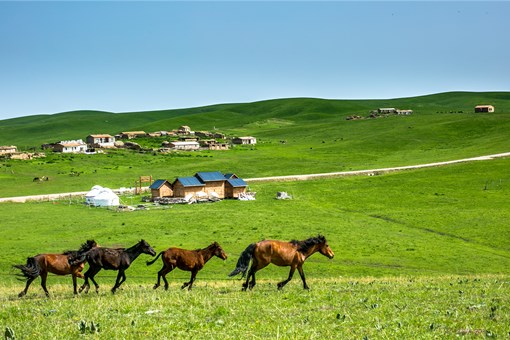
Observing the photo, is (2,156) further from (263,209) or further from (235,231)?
(235,231)

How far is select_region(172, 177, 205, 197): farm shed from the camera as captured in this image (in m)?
72.1

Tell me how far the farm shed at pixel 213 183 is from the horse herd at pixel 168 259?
166ft

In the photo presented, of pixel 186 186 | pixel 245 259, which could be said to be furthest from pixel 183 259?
pixel 186 186

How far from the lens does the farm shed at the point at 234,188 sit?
241ft

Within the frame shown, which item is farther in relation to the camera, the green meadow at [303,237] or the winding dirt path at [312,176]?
the winding dirt path at [312,176]

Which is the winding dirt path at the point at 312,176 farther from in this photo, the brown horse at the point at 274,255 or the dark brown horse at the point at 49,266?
the brown horse at the point at 274,255

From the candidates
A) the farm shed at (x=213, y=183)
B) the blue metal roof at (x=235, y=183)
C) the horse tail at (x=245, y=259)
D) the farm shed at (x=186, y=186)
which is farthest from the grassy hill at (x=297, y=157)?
the horse tail at (x=245, y=259)

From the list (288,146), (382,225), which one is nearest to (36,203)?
(382,225)

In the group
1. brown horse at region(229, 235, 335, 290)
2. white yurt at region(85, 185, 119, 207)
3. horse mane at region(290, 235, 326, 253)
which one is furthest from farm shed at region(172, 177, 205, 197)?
brown horse at region(229, 235, 335, 290)

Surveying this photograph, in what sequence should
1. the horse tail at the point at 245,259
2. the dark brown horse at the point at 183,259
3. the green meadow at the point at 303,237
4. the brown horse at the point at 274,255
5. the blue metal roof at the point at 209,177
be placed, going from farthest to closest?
the blue metal roof at the point at 209,177 → the dark brown horse at the point at 183,259 → the brown horse at the point at 274,255 → the horse tail at the point at 245,259 → the green meadow at the point at 303,237

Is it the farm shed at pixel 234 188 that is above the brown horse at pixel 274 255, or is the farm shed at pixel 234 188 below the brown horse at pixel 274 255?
below

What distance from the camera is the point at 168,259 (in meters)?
22.7

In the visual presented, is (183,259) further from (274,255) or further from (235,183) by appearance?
(235,183)

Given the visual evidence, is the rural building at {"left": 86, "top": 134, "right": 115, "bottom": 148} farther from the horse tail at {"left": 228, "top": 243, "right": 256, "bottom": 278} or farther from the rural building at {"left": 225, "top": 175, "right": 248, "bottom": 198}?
the horse tail at {"left": 228, "top": 243, "right": 256, "bottom": 278}
